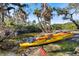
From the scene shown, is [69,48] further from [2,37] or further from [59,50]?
[2,37]

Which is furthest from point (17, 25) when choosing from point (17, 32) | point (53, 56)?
point (53, 56)

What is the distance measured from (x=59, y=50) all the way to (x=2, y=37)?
1.12 feet

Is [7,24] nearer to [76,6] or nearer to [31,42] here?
[31,42]

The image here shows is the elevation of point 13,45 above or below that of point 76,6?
below

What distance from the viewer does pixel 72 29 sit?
1350 millimetres

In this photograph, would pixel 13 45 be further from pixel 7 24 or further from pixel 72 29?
pixel 72 29

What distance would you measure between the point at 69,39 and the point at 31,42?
0.22m

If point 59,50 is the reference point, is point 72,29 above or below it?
above

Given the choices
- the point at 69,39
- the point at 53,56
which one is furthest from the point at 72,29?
the point at 53,56

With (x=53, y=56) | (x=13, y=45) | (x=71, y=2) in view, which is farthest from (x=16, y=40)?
(x=71, y=2)

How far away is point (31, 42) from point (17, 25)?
0.13 m

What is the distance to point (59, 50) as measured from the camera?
133 centimetres

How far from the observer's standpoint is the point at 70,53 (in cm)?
132

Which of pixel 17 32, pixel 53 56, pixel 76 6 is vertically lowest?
pixel 53 56
